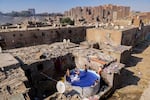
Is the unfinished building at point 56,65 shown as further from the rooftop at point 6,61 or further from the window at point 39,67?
the rooftop at point 6,61

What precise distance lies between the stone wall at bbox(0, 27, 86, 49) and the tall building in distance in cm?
4262

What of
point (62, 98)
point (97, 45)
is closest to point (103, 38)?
point (97, 45)

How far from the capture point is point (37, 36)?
899 inches

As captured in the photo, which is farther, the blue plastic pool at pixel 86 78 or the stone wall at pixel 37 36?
the stone wall at pixel 37 36

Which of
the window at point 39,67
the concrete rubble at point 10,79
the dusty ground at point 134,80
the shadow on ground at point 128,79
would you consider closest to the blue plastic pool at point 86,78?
the dusty ground at point 134,80

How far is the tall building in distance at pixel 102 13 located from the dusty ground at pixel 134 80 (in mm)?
50967

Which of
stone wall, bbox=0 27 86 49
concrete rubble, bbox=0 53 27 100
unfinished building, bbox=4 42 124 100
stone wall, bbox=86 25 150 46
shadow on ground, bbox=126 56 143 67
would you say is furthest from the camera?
stone wall, bbox=86 25 150 46

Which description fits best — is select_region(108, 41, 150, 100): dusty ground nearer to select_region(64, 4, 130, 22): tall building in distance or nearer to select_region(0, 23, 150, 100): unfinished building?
select_region(0, 23, 150, 100): unfinished building

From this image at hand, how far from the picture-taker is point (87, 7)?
294 feet

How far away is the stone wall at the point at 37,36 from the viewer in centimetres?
2017

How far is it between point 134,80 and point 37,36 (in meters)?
14.4

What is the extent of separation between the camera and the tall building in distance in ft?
232

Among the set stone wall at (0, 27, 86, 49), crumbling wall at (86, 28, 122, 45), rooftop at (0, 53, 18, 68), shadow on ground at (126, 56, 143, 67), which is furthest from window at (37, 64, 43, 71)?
crumbling wall at (86, 28, 122, 45)

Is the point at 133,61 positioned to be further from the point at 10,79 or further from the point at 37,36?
the point at 10,79
